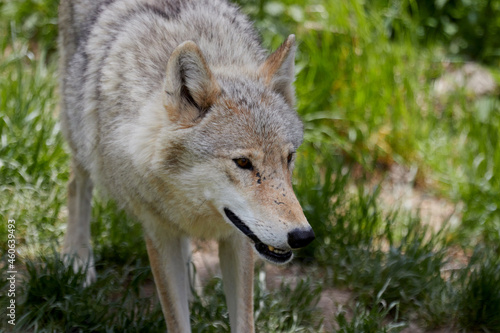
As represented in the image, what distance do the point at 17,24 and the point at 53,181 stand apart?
242 centimetres

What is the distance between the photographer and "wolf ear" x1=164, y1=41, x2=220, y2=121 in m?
2.99

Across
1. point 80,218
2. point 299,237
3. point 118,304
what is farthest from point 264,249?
point 80,218

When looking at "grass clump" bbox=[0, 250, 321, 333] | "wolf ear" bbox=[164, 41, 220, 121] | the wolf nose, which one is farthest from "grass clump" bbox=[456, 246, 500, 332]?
"wolf ear" bbox=[164, 41, 220, 121]

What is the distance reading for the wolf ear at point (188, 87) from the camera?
2.99 m

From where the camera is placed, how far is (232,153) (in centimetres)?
296

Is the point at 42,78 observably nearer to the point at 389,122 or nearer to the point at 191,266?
the point at 191,266

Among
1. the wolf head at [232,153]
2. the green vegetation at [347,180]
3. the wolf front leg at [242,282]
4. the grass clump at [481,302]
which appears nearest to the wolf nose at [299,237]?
the wolf head at [232,153]

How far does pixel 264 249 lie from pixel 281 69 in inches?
40.8

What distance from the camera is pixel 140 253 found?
443 cm

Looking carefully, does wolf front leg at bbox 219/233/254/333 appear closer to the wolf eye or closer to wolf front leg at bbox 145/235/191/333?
wolf front leg at bbox 145/235/191/333

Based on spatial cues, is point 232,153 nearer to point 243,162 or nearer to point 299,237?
point 243,162

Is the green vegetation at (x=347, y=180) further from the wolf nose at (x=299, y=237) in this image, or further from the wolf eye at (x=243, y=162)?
the wolf eye at (x=243, y=162)

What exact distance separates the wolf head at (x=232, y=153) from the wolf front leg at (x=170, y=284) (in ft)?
1.51

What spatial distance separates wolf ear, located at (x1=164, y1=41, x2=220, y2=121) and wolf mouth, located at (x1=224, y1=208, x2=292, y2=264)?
0.55 metres
